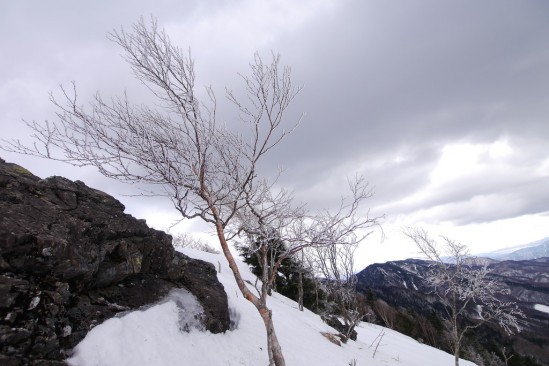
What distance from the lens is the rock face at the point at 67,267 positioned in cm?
545

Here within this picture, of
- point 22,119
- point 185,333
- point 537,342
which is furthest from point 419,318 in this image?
point 22,119

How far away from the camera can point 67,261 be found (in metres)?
6.33

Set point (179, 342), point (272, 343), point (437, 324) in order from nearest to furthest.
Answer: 1. point (272, 343)
2. point (179, 342)
3. point (437, 324)

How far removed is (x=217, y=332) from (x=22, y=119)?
7344 millimetres

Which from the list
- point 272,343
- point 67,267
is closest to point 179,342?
point 272,343

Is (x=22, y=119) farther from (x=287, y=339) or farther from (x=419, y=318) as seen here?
(x=419, y=318)

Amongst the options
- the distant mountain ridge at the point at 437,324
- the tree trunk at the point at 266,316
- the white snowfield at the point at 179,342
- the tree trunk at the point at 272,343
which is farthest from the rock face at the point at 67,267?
the distant mountain ridge at the point at 437,324

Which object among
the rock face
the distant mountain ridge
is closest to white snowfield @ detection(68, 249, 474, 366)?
the rock face

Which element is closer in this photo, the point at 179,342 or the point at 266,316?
the point at 266,316

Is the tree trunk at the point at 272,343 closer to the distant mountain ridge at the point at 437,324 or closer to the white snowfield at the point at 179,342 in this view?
the white snowfield at the point at 179,342

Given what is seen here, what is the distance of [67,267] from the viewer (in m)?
6.31

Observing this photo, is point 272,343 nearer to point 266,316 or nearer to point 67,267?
point 266,316

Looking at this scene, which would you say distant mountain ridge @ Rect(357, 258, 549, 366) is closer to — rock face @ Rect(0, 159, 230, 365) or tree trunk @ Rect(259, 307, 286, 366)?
tree trunk @ Rect(259, 307, 286, 366)

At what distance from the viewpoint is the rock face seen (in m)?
5.45
